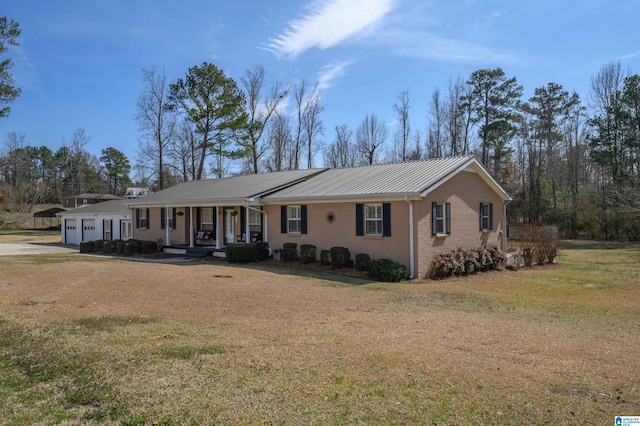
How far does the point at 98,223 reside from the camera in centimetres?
3114

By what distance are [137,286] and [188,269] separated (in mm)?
4160

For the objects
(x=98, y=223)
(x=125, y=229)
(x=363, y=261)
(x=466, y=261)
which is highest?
(x=98, y=223)

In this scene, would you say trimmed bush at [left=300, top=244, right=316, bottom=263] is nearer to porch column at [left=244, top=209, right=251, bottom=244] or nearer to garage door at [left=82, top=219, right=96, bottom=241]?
porch column at [left=244, top=209, right=251, bottom=244]

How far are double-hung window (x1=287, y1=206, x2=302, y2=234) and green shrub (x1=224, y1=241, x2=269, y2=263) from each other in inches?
59.9

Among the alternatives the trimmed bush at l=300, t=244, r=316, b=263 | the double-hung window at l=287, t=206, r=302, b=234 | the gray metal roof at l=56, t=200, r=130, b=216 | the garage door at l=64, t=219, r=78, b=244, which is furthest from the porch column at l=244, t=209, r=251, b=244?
the garage door at l=64, t=219, r=78, b=244

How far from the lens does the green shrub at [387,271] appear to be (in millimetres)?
14641

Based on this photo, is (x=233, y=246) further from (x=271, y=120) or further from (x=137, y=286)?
(x=271, y=120)

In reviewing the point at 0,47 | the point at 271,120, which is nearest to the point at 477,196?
the point at 0,47

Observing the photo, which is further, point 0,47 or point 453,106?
point 453,106

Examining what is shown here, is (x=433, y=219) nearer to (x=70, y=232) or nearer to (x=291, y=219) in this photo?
(x=291, y=219)

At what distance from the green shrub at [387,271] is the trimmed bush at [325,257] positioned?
7.31ft

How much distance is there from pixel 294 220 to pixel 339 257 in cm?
352

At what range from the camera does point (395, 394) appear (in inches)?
184

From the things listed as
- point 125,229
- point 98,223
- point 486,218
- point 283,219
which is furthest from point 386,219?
point 98,223
